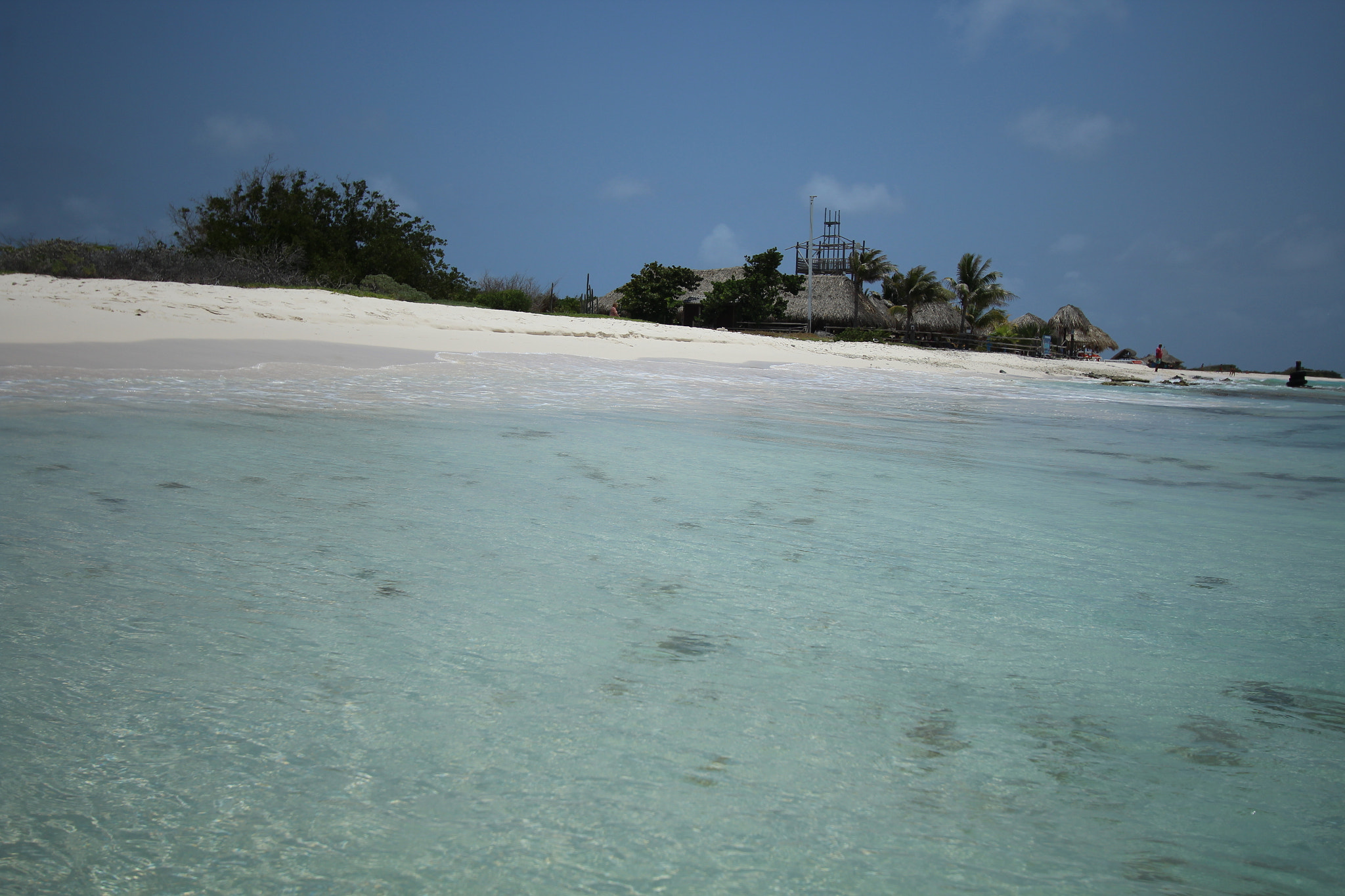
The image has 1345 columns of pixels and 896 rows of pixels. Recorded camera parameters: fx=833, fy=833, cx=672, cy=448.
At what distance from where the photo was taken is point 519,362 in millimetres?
9688

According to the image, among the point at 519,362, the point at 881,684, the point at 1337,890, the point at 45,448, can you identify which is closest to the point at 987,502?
the point at 881,684

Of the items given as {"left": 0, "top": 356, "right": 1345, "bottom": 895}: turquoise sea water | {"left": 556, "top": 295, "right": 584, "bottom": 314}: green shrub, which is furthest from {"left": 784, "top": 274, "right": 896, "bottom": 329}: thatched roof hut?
{"left": 0, "top": 356, "right": 1345, "bottom": 895}: turquoise sea water

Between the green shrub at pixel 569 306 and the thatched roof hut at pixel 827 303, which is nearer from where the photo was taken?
the green shrub at pixel 569 306

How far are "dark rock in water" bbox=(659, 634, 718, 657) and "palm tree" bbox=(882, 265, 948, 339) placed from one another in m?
43.1

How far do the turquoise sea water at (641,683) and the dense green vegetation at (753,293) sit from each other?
34169 mm

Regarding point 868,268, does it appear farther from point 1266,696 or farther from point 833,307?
point 1266,696

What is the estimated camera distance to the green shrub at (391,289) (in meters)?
21.1


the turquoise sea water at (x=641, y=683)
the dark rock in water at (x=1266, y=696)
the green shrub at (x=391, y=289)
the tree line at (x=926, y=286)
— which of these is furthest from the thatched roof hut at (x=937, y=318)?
the dark rock in water at (x=1266, y=696)

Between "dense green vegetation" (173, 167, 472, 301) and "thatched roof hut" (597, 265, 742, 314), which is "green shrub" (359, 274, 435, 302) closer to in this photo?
"dense green vegetation" (173, 167, 472, 301)

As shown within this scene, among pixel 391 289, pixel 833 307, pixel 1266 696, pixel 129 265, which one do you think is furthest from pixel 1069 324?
pixel 1266 696

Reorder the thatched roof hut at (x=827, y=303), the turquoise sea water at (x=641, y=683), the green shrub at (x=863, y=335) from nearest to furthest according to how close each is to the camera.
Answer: the turquoise sea water at (x=641, y=683) → the green shrub at (x=863, y=335) → the thatched roof hut at (x=827, y=303)

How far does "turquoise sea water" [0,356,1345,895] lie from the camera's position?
3.44 ft

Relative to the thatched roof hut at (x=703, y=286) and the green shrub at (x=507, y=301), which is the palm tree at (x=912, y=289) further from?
the green shrub at (x=507, y=301)

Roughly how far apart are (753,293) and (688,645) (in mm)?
36400
